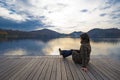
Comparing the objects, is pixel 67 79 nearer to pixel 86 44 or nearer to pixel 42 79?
pixel 42 79

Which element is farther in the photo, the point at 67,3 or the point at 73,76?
the point at 67,3

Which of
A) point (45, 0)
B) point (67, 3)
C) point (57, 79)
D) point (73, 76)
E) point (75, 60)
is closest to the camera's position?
point (57, 79)

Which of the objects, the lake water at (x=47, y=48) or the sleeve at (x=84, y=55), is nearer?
the sleeve at (x=84, y=55)

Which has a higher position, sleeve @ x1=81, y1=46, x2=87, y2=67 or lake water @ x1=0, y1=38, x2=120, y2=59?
sleeve @ x1=81, y1=46, x2=87, y2=67

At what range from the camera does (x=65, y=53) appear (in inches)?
278

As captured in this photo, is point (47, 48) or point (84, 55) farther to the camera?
point (47, 48)

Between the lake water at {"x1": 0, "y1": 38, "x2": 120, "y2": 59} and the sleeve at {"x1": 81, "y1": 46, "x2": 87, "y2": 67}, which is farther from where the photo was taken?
the lake water at {"x1": 0, "y1": 38, "x2": 120, "y2": 59}

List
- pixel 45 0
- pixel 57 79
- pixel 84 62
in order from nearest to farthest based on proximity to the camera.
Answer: pixel 57 79, pixel 84 62, pixel 45 0

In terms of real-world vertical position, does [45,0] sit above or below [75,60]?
above

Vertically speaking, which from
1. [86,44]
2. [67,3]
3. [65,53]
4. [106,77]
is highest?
[67,3]

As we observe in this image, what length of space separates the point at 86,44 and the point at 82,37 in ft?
1.04

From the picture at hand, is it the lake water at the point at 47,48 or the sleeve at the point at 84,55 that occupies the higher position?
the sleeve at the point at 84,55

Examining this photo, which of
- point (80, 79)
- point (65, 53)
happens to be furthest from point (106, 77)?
point (65, 53)

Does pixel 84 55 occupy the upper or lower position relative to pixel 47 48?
upper
